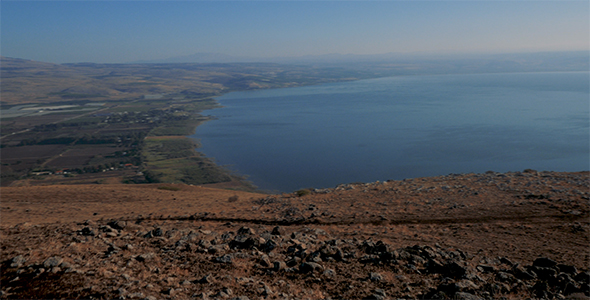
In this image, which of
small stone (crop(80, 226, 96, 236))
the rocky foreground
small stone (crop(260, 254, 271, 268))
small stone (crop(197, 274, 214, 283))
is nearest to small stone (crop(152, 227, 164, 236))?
the rocky foreground

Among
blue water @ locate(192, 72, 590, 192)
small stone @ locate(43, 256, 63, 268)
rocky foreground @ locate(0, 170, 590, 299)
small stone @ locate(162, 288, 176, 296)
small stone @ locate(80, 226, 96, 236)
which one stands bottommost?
blue water @ locate(192, 72, 590, 192)

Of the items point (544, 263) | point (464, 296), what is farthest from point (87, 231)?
point (544, 263)

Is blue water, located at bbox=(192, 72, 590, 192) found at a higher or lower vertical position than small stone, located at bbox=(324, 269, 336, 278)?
lower

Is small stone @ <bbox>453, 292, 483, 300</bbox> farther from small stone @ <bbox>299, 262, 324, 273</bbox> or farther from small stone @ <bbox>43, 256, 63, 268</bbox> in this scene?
small stone @ <bbox>43, 256, 63, 268</bbox>

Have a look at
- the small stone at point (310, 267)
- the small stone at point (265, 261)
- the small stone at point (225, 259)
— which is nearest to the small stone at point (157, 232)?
the small stone at point (225, 259)

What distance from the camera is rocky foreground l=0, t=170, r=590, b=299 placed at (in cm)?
702

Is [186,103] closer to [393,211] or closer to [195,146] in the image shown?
[195,146]

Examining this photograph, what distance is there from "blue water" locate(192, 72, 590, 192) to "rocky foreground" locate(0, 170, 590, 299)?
35313 mm

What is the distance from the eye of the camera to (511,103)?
111438mm

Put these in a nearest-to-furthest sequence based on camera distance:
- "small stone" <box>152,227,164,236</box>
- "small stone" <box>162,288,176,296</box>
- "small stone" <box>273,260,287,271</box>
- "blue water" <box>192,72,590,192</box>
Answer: "small stone" <box>162,288,176,296</box>, "small stone" <box>273,260,287,271</box>, "small stone" <box>152,227,164,236</box>, "blue water" <box>192,72,590,192</box>

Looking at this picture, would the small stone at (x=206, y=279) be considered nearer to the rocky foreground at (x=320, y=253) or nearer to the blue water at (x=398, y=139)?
the rocky foreground at (x=320, y=253)

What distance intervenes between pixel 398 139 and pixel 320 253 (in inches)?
2717

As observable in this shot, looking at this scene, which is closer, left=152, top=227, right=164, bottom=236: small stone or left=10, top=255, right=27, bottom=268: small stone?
left=10, top=255, right=27, bottom=268: small stone

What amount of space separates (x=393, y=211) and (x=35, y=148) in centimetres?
8757
